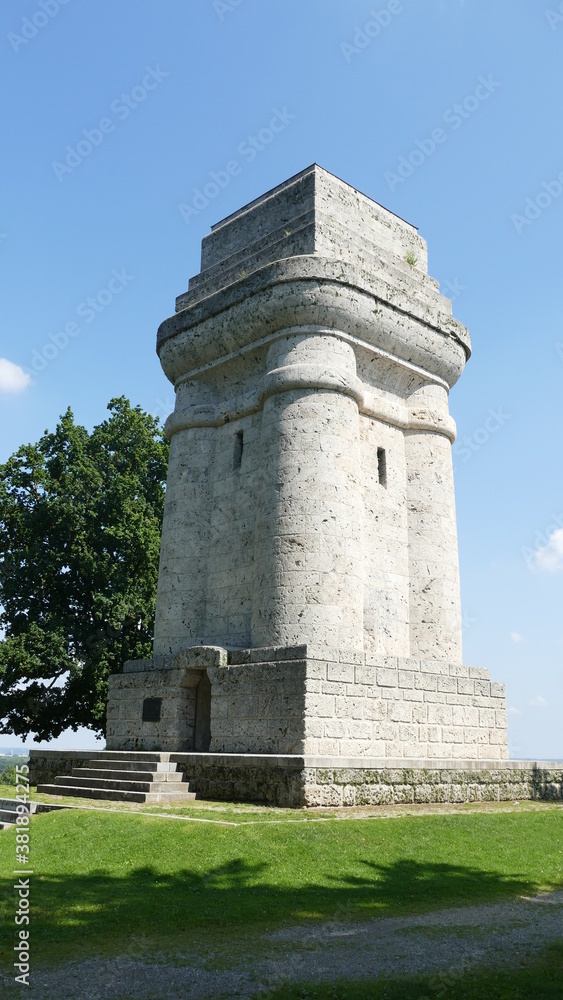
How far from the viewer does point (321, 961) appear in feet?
17.3

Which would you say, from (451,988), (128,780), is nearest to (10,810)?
(128,780)

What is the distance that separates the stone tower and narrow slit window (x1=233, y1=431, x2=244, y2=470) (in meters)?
0.05

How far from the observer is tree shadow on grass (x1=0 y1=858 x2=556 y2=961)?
19.5 feet

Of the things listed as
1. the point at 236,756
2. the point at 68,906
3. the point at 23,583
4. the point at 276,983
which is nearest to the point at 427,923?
the point at 276,983

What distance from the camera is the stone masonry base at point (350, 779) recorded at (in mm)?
11445

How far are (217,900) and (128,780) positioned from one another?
6.88 m

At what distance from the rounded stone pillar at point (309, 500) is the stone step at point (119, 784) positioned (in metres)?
2.83

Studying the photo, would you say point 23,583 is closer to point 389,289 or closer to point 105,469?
point 105,469

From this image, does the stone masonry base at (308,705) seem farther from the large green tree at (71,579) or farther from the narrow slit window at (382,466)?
the large green tree at (71,579)

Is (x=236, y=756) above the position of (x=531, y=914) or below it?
above

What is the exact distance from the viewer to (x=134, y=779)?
13312 mm

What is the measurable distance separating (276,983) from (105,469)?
21638mm

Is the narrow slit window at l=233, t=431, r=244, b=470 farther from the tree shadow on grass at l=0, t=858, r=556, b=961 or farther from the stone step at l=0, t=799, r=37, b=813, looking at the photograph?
the tree shadow on grass at l=0, t=858, r=556, b=961
